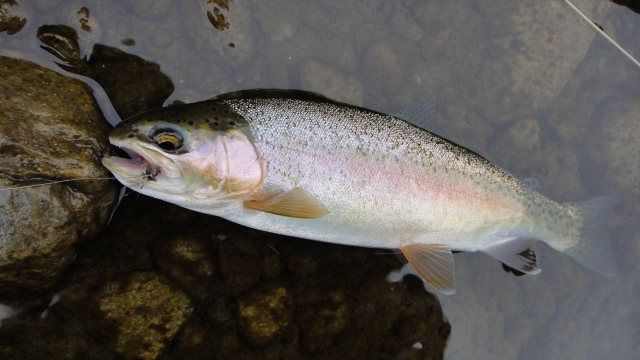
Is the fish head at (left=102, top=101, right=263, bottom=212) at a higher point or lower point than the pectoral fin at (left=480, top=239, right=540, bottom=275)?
higher

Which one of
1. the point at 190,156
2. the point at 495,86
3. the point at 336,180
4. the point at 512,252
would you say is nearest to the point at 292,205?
the point at 336,180

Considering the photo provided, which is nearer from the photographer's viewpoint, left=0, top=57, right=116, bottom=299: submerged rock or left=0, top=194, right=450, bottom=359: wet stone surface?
left=0, top=57, right=116, bottom=299: submerged rock

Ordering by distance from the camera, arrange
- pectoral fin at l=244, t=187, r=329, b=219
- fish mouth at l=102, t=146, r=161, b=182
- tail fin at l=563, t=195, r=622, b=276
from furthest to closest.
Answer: tail fin at l=563, t=195, r=622, b=276 → pectoral fin at l=244, t=187, r=329, b=219 → fish mouth at l=102, t=146, r=161, b=182

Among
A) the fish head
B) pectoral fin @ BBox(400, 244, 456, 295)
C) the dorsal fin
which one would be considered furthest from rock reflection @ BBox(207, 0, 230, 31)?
pectoral fin @ BBox(400, 244, 456, 295)

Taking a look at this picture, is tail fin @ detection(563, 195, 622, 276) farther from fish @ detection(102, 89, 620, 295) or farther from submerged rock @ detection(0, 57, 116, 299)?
submerged rock @ detection(0, 57, 116, 299)

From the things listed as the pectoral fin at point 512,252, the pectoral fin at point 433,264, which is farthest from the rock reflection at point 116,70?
the pectoral fin at point 512,252
